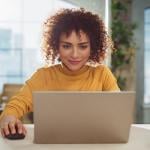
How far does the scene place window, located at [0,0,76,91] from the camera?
557 centimetres

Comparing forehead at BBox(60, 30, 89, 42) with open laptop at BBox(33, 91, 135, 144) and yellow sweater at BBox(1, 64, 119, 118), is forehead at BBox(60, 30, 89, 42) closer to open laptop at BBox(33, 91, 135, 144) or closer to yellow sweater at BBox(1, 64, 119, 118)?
yellow sweater at BBox(1, 64, 119, 118)

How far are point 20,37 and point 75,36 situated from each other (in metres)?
4.14

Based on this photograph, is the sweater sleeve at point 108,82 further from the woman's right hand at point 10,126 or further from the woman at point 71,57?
the woman's right hand at point 10,126

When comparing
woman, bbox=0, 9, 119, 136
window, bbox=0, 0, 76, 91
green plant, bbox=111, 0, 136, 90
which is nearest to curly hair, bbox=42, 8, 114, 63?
woman, bbox=0, 9, 119, 136

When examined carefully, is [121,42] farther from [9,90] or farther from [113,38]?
[9,90]

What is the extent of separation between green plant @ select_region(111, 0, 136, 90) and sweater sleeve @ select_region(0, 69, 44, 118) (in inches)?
135

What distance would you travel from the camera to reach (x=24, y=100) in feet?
→ 5.34

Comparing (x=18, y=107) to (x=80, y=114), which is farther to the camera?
(x=18, y=107)

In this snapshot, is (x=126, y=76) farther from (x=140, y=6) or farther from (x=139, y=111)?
(x=140, y=6)

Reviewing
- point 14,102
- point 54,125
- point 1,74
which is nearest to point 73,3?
point 1,74

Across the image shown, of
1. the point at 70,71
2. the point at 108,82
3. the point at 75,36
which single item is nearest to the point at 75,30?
the point at 75,36

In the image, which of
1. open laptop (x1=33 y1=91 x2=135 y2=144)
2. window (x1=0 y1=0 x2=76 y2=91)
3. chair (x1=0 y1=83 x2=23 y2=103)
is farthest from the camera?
window (x1=0 y1=0 x2=76 y2=91)

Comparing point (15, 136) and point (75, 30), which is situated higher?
point (75, 30)

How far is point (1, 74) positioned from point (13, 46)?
0.44 m
